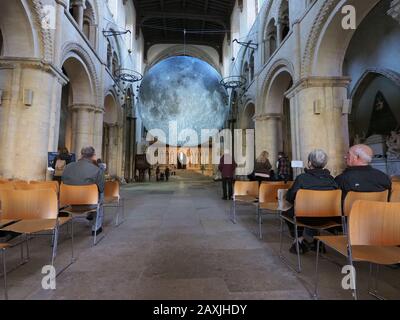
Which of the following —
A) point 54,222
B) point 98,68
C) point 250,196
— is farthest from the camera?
point 98,68

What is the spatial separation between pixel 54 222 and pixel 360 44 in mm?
13902

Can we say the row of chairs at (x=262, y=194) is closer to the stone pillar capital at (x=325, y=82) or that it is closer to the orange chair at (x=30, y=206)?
the orange chair at (x=30, y=206)

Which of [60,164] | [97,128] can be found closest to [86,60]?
[97,128]

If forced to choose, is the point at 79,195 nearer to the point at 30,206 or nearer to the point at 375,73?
the point at 30,206

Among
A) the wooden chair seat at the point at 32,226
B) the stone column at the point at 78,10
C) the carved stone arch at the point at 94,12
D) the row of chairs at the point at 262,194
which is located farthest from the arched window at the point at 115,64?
the wooden chair seat at the point at 32,226

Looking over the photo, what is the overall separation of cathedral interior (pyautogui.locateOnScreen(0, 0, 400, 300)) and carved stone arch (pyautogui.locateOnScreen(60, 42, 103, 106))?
4cm

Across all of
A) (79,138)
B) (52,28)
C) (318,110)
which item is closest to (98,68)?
(79,138)

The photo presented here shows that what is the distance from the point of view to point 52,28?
6.57 m

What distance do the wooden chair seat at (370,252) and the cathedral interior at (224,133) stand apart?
0.05 meters

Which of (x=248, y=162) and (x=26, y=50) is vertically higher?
(x=26, y=50)

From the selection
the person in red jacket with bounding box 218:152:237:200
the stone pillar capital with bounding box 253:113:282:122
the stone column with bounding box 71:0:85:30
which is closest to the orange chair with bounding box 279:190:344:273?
the person in red jacket with bounding box 218:152:237:200

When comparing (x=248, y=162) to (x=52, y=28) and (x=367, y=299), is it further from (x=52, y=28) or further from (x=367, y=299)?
(x=367, y=299)

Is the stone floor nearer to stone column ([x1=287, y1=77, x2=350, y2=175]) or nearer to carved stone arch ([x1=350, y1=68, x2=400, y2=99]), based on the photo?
stone column ([x1=287, y1=77, x2=350, y2=175])

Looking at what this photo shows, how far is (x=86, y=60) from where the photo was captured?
920 cm
